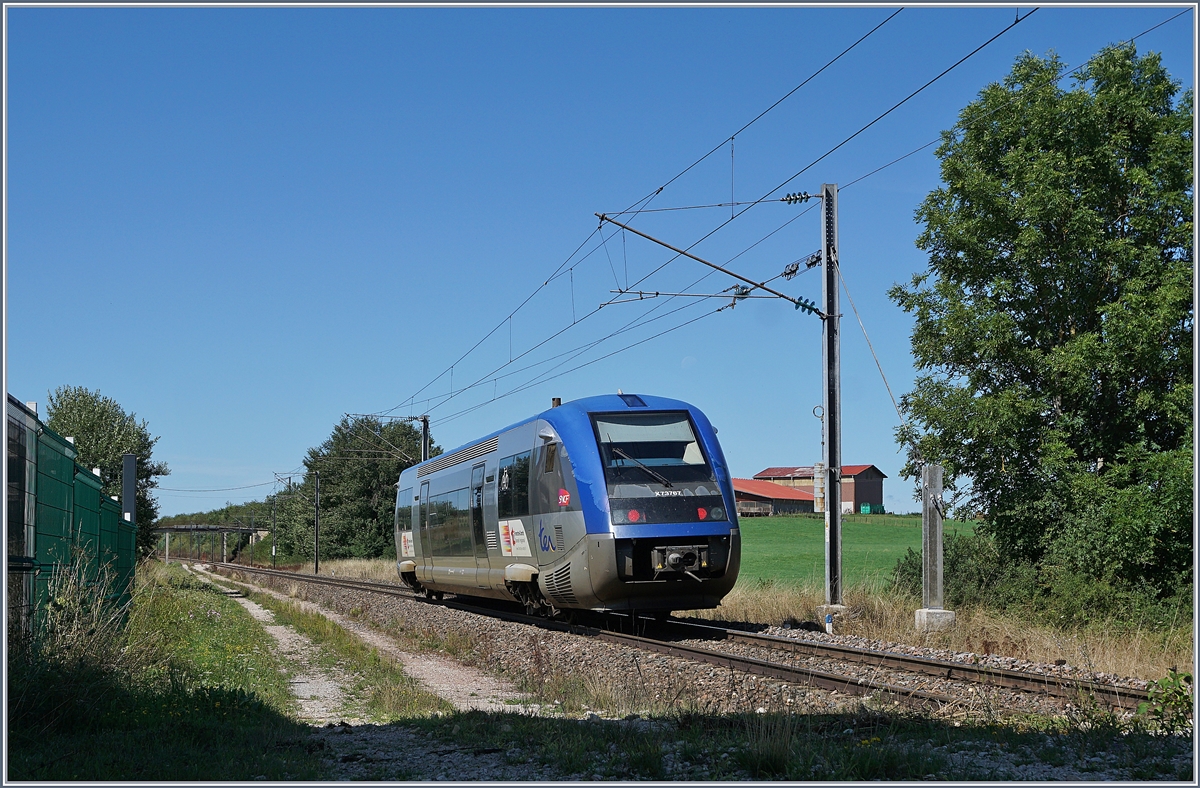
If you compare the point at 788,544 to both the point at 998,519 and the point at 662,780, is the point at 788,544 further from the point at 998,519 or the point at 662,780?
the point at 662,780

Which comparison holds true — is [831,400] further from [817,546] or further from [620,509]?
[817,546]

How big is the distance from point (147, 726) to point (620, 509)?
26.6 ft

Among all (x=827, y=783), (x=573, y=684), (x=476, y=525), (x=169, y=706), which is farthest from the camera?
(x=476, y=525)

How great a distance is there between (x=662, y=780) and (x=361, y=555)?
70.0m

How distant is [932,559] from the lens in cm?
1670

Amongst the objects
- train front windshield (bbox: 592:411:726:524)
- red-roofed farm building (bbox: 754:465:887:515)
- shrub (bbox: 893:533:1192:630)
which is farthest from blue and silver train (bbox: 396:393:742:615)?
red-roofed farm building (bbox: 754:465:887:515)

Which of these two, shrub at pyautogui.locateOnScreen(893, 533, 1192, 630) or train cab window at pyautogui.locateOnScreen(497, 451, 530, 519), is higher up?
Answer: train cab window at pyautogui.locateOnScreen(497, 451, 530, 519)

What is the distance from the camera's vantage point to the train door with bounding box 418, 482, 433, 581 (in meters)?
25.8

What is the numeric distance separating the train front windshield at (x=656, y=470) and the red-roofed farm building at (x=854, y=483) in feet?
303

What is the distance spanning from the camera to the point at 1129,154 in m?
24.4

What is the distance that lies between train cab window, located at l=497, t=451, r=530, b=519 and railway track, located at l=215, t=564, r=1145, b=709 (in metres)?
2.29

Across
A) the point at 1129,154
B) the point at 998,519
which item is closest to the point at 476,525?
the point at 998,519

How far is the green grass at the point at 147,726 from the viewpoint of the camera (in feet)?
21.4

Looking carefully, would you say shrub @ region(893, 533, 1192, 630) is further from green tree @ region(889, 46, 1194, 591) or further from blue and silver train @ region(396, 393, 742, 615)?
blue and silver train @ region(396, 393, 742, 615)
